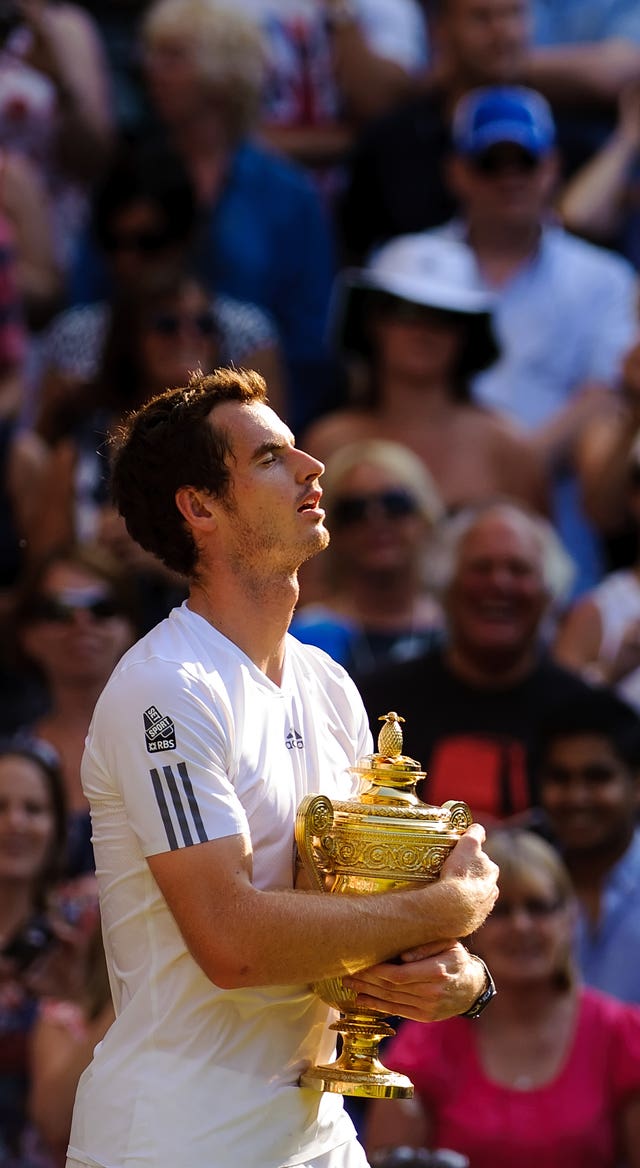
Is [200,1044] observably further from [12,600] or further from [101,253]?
[101,253]

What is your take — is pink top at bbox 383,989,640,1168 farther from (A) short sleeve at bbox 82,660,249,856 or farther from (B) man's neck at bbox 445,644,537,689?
(A) short sleeve at bbox 82,660,249,856

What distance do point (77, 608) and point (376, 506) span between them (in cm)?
118

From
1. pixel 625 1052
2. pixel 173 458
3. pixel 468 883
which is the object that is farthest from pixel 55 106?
pixel 468 883

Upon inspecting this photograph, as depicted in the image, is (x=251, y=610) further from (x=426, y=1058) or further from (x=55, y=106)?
(x=55, y=106)

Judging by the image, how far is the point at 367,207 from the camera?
10.1 meters

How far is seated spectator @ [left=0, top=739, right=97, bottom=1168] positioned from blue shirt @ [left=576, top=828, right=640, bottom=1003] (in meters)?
1.61

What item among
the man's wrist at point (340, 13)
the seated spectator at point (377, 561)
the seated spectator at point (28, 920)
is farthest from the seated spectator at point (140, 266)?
the seated spectator at point (28, 920)

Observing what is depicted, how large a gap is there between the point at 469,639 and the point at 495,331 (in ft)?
6.48

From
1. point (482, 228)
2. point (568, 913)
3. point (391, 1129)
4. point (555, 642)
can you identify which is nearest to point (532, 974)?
point (568, 913)

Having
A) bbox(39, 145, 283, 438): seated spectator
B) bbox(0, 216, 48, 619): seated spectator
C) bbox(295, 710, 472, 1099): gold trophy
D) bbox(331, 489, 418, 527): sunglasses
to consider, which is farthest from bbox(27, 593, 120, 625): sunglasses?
bbox(295, 710, 472, 1099): gold trophy

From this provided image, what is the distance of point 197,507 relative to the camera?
407cm

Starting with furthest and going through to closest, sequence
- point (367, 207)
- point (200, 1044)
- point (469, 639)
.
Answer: point (367, 207) → point (469, 639) → point (200, 1044)

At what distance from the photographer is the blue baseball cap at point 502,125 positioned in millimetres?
9070

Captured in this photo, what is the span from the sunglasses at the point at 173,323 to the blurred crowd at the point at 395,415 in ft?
0.04
